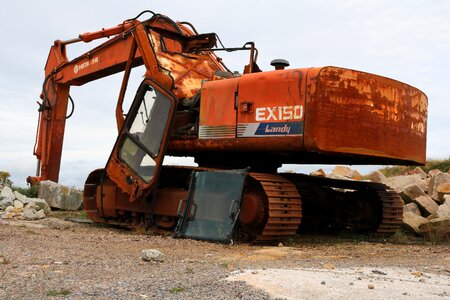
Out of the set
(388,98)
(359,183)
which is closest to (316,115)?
(388,98)

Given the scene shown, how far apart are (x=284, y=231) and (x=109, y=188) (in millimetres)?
3684

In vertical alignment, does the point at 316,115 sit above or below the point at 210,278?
above

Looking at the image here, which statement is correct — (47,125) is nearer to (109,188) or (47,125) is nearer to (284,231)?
(109,188)

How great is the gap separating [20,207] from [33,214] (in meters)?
0.74

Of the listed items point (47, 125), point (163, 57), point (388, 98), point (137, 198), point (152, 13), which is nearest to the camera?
point (388, 98)

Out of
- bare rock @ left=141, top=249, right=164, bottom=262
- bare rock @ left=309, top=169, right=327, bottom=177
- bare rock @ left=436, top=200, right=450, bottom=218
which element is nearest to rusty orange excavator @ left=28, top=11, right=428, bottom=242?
bare rock @ left=436, top=200, right=450, bottom=218

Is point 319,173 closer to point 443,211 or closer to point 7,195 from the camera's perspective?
point 443,211

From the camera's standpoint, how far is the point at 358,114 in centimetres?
745

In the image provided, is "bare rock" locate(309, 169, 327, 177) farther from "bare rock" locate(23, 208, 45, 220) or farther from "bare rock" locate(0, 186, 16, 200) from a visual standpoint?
"bare rock" locate(0, 186, 16, 200)

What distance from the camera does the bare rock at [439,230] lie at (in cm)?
890

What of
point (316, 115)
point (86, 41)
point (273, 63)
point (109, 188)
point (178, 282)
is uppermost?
point (86, 41)

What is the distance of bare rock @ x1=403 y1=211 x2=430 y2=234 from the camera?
31.9 feet

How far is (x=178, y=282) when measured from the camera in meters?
4.36

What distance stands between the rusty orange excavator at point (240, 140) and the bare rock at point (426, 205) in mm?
1683
